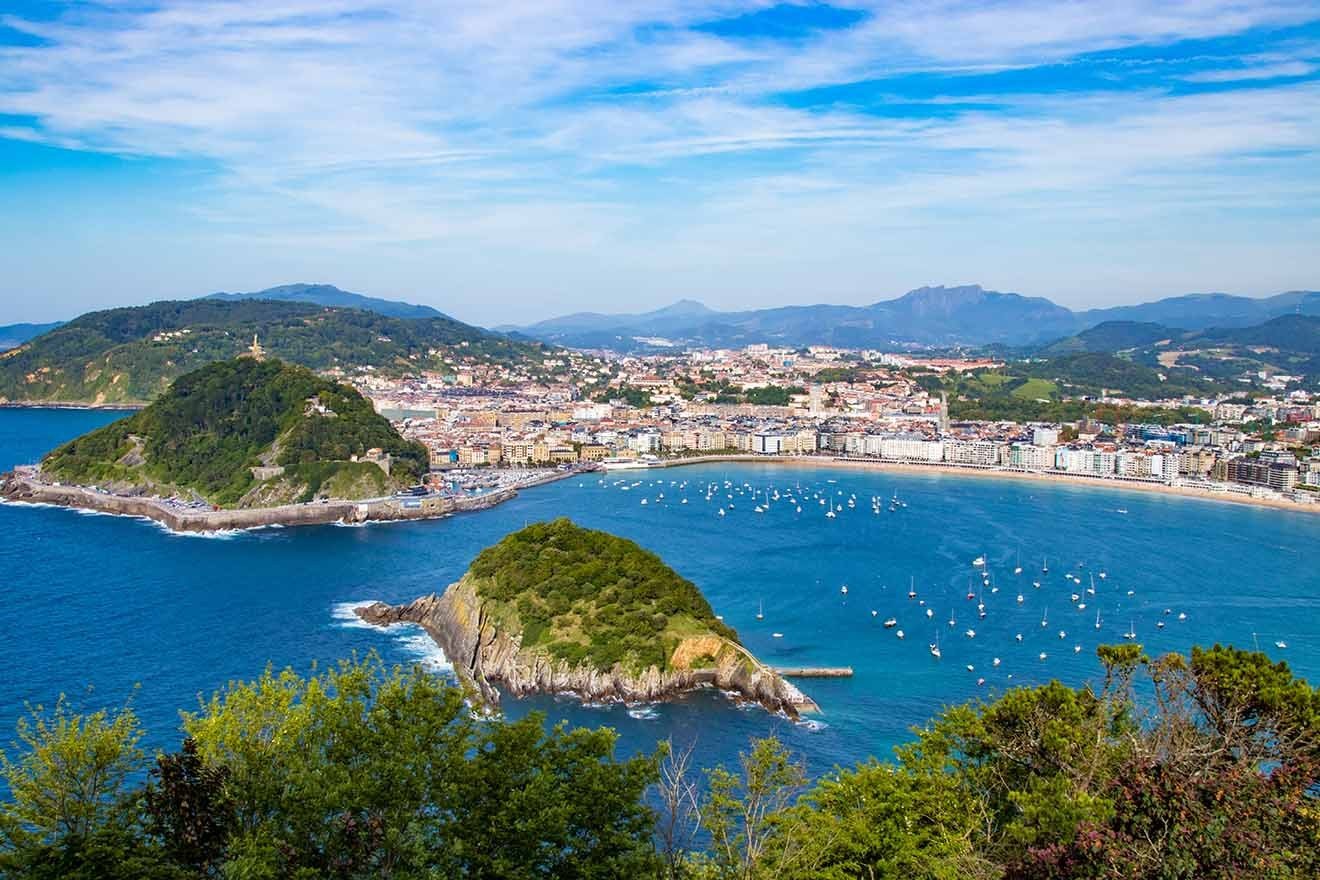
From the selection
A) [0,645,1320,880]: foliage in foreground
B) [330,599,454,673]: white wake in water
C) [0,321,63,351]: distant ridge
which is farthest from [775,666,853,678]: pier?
[0,321,63,351]: distant ridge

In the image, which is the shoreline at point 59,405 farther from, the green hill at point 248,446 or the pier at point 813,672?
the pier at point 813,672

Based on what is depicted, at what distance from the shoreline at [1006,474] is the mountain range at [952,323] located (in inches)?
3529

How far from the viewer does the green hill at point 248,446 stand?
3123cm

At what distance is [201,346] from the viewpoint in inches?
2633

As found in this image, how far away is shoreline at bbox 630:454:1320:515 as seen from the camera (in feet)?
111

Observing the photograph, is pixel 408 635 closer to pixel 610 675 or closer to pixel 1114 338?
pixel 610 675

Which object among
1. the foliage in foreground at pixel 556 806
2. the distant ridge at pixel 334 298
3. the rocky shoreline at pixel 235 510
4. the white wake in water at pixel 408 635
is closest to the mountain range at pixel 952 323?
the distant ridge at pixel 334 298

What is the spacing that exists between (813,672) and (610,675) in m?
3.10

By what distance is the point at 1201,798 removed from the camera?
5129mm

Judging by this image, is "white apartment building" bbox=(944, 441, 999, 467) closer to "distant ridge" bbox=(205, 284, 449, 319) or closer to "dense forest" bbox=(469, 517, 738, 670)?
"dense forest" bbox=(469, 517, 738, 670)

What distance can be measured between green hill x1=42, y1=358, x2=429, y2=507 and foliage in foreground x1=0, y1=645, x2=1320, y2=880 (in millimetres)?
25741

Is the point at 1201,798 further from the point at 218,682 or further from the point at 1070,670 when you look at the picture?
the point at 218,682

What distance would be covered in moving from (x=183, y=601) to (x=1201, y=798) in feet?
61.6

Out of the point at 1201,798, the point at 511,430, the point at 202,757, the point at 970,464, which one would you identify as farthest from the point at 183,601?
the point at 970,464
